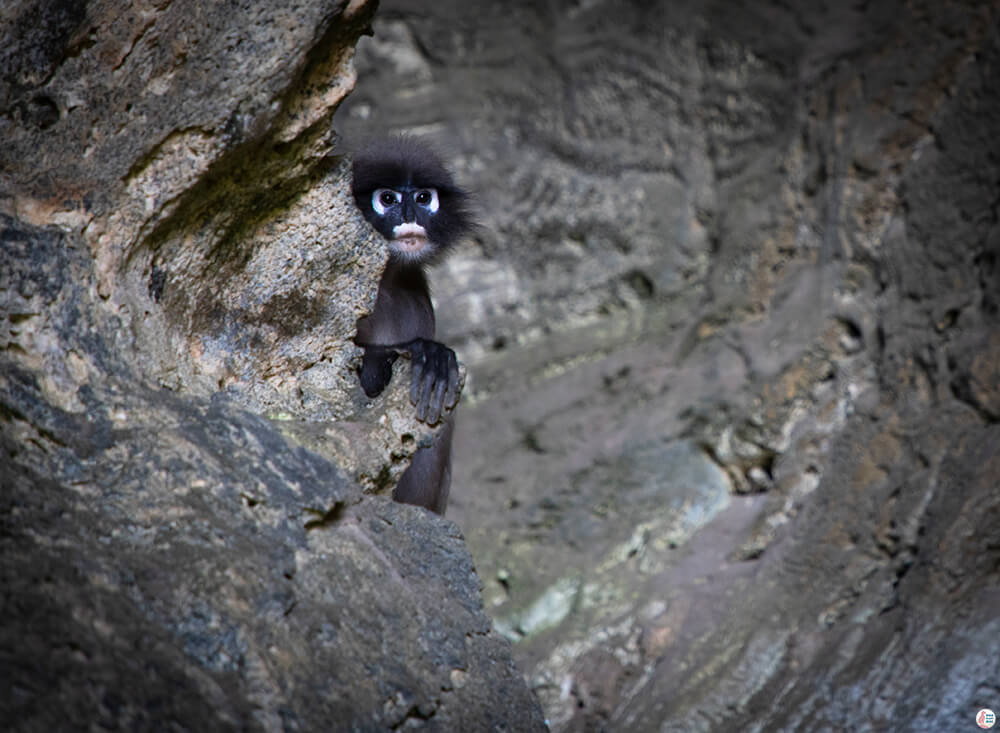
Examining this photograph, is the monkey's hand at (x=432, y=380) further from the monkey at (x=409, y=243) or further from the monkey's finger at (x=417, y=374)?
the monkey at (x=409, y=243)

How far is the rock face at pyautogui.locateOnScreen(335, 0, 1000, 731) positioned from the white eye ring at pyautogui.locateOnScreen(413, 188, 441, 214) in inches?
59.3

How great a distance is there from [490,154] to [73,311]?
3.42 metres

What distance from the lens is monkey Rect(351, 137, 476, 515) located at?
3004mm

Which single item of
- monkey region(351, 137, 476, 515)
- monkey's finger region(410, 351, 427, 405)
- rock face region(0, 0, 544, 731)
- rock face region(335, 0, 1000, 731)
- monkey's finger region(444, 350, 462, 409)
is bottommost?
rock face region(335, 0, 1000, 731)

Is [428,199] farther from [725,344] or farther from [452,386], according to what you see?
[725,344]

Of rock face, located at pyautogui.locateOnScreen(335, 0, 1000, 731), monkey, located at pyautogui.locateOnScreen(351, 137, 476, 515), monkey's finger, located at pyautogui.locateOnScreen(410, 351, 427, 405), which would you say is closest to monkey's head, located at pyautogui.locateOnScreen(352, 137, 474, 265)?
monkey, located at pyautogui.locateOnScreen(351, 137, 476, 515)

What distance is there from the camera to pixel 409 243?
324 centimetres

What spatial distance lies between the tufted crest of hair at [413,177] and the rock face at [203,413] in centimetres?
97

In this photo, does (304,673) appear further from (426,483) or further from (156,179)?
(426,483)

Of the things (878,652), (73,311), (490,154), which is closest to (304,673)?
(73,311)

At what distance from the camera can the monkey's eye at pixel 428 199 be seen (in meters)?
3.35

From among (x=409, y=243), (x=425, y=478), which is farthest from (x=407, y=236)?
(x=425, y=478)

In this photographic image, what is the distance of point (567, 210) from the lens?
5012 mm

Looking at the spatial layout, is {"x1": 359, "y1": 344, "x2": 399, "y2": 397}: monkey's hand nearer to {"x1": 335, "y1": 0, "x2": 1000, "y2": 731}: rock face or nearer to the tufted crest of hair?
the tufted crest of hair
